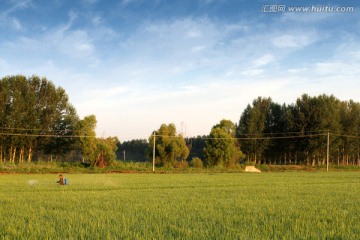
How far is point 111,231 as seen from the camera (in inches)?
285

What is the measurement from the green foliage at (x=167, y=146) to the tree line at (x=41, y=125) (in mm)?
6985

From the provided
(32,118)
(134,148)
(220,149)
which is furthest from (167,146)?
(134,148)

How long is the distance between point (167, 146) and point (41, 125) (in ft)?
64.5

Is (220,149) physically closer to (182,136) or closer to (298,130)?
(182,136)

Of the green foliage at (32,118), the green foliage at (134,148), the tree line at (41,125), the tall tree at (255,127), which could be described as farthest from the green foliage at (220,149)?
the green foliage at (134,148)

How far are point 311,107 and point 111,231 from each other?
70.2 metres

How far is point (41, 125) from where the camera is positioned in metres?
55.1

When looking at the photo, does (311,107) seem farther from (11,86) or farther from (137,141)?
(137,141)

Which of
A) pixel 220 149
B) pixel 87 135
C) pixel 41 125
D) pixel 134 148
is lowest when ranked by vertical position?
pixel 134 148

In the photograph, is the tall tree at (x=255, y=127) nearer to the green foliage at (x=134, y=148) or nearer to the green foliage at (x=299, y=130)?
the green foliage at (x=299, y=130)

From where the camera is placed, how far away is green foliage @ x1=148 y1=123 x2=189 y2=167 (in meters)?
59.7

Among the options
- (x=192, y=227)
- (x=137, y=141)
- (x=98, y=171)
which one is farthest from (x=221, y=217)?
(x=137, y=141)

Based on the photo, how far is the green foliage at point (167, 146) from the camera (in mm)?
59719

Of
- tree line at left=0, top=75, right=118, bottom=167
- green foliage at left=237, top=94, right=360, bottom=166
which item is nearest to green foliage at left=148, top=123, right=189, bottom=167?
tree line at left=0, top=75, right=118, bottom=167
